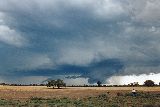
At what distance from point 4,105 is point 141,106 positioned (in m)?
20.3

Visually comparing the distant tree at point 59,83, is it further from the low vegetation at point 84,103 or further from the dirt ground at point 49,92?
the low vegetation at point 84,103

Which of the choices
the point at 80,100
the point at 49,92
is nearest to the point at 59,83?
the point at 49,92

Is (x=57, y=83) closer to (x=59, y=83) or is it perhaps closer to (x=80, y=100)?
(x=59, y=83)

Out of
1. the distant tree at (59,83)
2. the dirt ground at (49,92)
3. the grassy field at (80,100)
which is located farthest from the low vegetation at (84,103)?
the distant tree at (59,83)

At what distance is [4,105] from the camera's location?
63219 millimetres

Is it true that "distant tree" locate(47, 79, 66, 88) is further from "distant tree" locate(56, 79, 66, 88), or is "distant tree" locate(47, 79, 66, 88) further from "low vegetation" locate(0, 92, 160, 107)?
"low vegetation" locate(0, 92, 160, 107)

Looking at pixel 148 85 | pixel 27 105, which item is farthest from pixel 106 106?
pixel 148 85

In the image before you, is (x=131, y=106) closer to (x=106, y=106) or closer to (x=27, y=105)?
(x=106, y=106)

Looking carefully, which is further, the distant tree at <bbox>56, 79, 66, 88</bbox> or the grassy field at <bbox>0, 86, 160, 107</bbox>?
the distant tree at <bbox>56, 79, 66, 88</bbox>

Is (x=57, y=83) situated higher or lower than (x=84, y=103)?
higher

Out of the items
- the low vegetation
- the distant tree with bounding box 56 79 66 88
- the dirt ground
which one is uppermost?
the distant tree with bounding box 56 79 66 88

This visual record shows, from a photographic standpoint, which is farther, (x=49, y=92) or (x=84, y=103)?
(x=49, y=92)

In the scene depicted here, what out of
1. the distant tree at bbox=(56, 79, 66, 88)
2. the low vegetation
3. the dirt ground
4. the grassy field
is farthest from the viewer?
the distant tree at bbox=(56, 79, 66, 88)

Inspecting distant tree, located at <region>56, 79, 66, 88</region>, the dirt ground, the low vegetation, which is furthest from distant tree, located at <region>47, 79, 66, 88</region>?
the low vegetation
